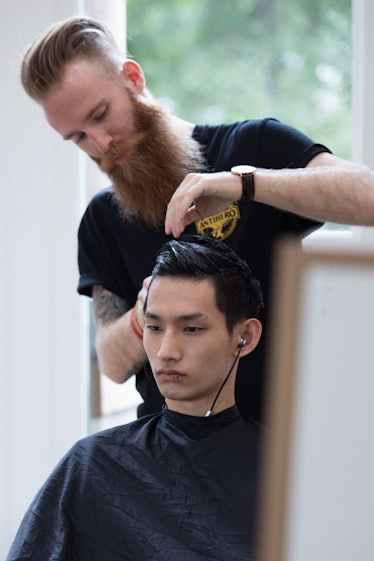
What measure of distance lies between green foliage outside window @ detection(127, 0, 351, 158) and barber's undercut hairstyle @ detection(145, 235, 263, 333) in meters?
0.95

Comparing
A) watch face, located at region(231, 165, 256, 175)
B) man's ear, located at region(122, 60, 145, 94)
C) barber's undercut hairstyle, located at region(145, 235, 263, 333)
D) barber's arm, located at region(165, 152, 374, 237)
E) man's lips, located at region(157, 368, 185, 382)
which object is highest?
man's ear, located at region(122, 60, 145, 94)

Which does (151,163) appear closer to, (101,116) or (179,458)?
(101,116)

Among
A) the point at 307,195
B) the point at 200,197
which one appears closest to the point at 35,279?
the point at 200,197

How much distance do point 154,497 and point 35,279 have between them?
58.8 inches

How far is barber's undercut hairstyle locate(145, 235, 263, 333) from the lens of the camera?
70.6 inches

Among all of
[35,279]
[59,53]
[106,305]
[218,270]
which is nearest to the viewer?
[218,270]

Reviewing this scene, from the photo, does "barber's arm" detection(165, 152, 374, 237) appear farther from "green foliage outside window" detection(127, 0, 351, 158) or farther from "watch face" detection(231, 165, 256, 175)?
"green foliage outside window" detection(127, 0, 351, 158)

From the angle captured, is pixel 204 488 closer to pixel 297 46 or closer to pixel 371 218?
pixel 371 218

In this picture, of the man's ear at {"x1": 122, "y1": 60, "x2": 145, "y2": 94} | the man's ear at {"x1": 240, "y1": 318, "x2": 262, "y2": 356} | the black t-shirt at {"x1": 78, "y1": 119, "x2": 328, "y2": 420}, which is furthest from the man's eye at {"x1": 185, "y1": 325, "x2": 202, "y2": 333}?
the man's ear at {"x1": 122, "y1": 60, "x2": 145, "y2": 94}

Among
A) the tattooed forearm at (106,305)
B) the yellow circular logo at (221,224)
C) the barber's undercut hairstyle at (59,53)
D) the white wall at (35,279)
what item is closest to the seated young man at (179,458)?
the yellow circular logo at (221,224)

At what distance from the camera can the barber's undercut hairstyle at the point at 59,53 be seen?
1.97 meters

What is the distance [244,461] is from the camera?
179 centimetres

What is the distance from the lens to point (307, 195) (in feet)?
5.68

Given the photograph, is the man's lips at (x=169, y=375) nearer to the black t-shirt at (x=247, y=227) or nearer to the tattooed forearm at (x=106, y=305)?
the black t-shirt at (x=247, y=227)
